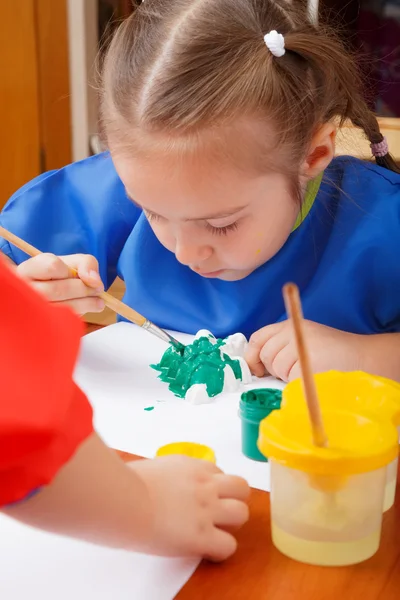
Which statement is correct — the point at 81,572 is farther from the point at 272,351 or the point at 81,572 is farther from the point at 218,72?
the point at 218,72

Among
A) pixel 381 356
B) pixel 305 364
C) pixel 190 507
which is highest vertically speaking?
pixel 305 364

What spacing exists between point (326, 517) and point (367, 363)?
0.32 meters

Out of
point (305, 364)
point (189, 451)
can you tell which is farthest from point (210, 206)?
point (305, 364)

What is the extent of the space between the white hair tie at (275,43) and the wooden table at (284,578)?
1.54 ft

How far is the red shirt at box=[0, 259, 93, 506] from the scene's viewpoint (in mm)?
294

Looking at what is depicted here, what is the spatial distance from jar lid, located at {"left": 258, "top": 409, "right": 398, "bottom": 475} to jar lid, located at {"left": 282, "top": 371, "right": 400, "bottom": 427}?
1.2 inches

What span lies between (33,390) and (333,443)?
177mm

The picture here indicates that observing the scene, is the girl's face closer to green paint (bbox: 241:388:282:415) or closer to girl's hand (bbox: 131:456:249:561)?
green paint (bbox: 241:388:282:415)

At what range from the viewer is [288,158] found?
76 cm

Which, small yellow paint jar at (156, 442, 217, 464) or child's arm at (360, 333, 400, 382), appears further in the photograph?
child's arm at (360, 333, 400, 382)

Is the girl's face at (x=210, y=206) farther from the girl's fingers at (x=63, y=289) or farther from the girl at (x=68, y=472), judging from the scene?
the girl at (x=68, y=472)

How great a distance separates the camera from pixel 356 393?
0.49 metres

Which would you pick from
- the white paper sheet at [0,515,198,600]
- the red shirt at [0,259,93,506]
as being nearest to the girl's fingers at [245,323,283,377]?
the white paper sheet at [0,515,198,600]

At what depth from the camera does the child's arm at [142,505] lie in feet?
1.13
